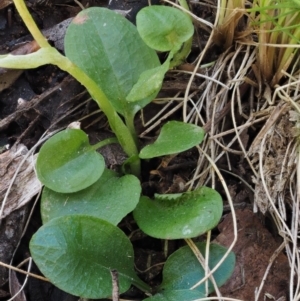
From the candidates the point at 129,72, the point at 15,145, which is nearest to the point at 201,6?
the point at 129,72

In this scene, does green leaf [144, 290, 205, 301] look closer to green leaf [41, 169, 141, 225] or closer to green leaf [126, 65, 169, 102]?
green leaf [41, 169, 141, 225]

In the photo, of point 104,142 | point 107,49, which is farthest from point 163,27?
point 104,142

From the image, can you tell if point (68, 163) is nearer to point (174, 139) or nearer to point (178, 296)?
point (174, 139)

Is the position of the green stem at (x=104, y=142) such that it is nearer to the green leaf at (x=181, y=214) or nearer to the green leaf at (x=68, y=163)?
the green leaf at (x=68, y=163)

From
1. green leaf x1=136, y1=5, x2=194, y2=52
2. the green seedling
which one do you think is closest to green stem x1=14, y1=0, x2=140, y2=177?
the green seedling

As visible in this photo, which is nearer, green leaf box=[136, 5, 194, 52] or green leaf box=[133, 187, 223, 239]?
green leaf box=[133, 187, 223, 239]

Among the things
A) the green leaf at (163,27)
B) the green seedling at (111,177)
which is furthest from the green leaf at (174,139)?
the green leaf at (163,27)

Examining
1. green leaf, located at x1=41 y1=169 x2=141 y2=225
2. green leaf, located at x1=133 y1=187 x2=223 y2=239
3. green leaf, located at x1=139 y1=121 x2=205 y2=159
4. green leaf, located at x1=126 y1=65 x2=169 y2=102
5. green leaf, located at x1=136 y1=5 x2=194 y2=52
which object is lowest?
green leaf, located at x1=133 y1=187 x2=223 y2=239
